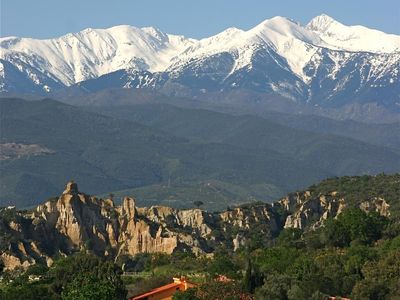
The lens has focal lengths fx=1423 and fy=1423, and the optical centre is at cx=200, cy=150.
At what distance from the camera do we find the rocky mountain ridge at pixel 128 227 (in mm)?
116094

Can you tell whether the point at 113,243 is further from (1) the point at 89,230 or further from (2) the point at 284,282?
(2) the point at 284,282

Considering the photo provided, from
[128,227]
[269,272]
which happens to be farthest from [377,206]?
[269,272]

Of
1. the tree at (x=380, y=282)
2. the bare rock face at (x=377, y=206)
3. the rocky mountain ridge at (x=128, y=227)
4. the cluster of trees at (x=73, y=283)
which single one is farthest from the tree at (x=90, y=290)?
the bare rock face at (x=377, y=206)

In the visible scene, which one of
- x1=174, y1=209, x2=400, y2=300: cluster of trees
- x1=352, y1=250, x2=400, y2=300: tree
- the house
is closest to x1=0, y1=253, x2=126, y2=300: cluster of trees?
the house

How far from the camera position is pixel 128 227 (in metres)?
123

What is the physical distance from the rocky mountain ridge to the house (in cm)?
3281

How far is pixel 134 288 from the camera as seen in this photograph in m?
79.5

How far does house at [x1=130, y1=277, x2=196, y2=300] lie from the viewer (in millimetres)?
75812

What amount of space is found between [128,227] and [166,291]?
45.7 metres

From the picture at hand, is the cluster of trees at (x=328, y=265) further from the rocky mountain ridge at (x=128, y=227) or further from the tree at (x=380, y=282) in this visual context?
the rocky mountain ridge at (x=128, y=227)

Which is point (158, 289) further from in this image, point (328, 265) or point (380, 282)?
point (380, 282)

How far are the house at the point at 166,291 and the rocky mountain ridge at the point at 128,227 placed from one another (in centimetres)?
3281

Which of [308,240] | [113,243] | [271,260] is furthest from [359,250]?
[113,243]

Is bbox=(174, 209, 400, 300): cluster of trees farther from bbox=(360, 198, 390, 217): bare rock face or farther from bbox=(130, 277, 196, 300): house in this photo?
bbox=(360, 198, 390, 217): bare rock face
